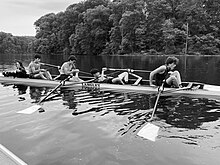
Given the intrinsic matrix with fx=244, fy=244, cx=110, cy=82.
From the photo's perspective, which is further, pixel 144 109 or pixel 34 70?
pixel 34 70

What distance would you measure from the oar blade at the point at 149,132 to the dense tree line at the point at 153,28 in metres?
53.0

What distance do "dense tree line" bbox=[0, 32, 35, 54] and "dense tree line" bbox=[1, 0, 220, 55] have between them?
40.2 metres

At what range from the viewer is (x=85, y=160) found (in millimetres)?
5039

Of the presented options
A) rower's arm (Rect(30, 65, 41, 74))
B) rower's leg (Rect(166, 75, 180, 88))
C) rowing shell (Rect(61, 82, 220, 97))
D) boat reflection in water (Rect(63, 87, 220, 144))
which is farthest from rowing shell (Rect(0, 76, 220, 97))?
rower's arm (Rect(30, 65, 41, 74))

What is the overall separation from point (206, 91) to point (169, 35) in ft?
162

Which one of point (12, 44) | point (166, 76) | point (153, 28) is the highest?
point (153, 28)

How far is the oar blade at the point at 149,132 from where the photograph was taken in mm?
6166

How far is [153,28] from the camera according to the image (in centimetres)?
6256

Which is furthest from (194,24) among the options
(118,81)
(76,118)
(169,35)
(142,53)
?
(76,118)

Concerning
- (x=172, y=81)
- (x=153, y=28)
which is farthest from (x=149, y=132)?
(x=153, y=28)

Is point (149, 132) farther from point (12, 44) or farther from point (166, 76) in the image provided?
point (12, 44)

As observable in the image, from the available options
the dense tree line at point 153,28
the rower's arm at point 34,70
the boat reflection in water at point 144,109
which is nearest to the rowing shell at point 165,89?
the boat reflection in water at point 144,109

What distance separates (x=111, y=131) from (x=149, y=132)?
3.37ft

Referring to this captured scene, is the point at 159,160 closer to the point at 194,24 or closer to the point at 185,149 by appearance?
the point at 185,149
